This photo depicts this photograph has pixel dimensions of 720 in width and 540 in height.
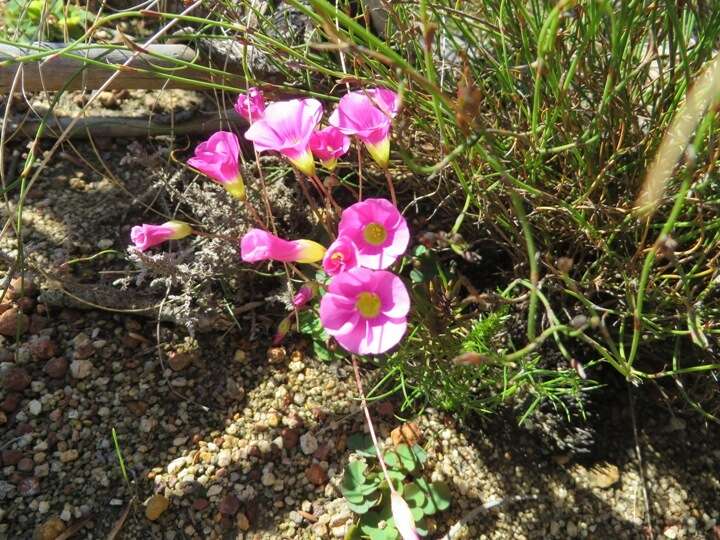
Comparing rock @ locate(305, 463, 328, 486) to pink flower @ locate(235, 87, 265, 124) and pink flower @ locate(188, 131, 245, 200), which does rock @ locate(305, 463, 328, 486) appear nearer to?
pink flower @ locate(188, 131, 245, 200)

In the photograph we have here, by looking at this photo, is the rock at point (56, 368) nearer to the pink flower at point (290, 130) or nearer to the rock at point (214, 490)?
the rock at point (214, 490)

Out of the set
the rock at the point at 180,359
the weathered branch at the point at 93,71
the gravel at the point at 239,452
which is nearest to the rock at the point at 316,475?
the gravel at the point at 239,452

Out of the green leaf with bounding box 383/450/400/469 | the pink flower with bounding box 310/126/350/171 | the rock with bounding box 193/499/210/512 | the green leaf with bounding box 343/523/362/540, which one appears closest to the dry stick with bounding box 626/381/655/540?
the green leaf with bounding box 383/450/400/469

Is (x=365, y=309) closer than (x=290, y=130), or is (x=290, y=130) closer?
(x=365, y=309)

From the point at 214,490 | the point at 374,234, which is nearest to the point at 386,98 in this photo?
the point at 374,234

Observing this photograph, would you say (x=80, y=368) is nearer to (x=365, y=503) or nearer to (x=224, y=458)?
(x=224, y=458)

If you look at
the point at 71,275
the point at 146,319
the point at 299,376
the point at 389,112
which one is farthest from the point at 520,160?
the point at 71,275
